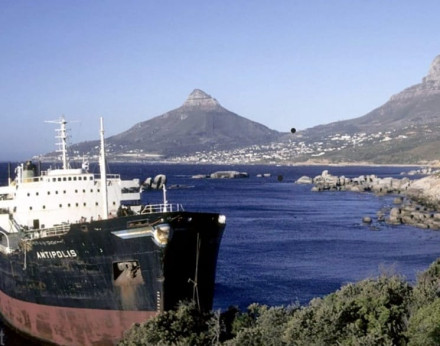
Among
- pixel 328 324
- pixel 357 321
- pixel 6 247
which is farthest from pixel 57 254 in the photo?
pixel 357 321

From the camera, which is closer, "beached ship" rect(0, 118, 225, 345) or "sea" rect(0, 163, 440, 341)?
"beached ship" rect(0, 118, 225, 345)

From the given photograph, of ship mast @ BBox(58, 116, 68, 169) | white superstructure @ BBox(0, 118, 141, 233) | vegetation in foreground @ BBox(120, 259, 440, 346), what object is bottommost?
vegetation in foreground @ BBox(120, 259, 440, 346)

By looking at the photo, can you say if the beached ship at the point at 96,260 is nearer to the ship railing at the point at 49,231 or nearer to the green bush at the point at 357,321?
the ship railing at the point at 49,231

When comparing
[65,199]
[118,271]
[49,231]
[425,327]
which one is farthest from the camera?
[65,199]

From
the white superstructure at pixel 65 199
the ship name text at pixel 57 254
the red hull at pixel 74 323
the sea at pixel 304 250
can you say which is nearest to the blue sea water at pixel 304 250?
the sea at pixel 304 250

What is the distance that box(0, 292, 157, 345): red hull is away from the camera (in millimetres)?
22225

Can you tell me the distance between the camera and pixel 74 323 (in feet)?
77.1

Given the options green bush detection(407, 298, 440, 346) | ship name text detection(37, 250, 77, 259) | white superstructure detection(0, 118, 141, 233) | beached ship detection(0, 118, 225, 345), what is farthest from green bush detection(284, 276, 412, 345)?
white superstructure detection(0, 118, 141, 233)

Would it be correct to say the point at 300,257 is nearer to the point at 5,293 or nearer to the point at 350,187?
the point at 5,293

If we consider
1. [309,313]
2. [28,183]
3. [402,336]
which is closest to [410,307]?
[402,336]

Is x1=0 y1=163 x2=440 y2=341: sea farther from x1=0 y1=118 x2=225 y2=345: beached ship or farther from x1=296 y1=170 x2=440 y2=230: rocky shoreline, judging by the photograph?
x1=0 y1=118 x2=225 y2=345: beached ship

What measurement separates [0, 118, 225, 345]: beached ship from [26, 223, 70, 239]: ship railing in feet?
0.13

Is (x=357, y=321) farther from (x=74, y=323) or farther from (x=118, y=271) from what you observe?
(x=74, y=323)

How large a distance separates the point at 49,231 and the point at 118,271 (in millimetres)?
4181
